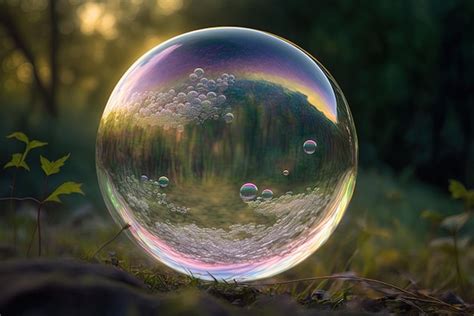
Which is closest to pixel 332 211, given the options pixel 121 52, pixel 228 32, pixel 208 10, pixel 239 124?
pixel 239 124

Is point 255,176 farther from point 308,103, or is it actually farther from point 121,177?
point 121,177

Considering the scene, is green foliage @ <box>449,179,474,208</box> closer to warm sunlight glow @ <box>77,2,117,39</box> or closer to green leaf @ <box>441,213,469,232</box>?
green leaf @ <box>441,213,469,232</box>

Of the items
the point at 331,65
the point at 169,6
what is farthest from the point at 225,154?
the point at 169,6

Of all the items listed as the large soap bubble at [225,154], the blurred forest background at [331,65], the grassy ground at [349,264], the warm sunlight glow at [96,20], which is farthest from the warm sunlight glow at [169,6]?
the large soap bubble at [225,154]

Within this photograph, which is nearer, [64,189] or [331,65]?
[64,189]

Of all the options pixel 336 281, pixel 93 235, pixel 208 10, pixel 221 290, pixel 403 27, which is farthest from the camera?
pixel 208 10

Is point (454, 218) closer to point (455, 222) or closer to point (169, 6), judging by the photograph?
point (455, 222)

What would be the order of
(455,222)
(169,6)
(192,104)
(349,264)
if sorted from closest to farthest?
(192,104)
(455,222)
(349,264)
(169,6)

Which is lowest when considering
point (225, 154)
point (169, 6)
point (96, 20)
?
point (225, 154)
